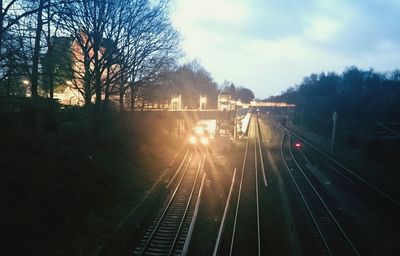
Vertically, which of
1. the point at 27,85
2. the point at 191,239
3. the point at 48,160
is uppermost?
the point at 27,85

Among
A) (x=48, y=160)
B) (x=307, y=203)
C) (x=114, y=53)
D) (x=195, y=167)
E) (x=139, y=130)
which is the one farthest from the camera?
(x=139, y=130)

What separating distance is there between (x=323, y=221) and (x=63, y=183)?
11.5m

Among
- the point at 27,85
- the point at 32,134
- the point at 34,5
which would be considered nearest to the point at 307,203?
the point at 32,134

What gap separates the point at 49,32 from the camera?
2484 centimetres

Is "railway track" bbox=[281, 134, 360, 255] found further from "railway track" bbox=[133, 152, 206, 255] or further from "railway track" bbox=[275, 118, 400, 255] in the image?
"railway track" bbox=[133, 152, 206, 255]

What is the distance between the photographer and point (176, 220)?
16812mm

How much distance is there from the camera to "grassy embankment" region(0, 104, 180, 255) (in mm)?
11781

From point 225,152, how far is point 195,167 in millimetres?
11547

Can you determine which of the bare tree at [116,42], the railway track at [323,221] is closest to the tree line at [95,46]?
the bare tree at [116,42]

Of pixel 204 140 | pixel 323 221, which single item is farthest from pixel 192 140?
pixel 323 221

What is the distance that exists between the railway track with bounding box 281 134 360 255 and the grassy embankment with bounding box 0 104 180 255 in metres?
8.30

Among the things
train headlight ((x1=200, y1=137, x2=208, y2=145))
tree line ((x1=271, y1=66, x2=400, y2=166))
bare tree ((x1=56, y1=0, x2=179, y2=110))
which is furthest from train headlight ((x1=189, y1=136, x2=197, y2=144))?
tree line ((x1=271, y1=66, x2=400, y2=166))

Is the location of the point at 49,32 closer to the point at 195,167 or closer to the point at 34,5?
the point at 34,5

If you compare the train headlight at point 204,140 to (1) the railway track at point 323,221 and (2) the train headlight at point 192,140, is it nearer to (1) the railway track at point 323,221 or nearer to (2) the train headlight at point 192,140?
(2) the train headlight at point 192,140
